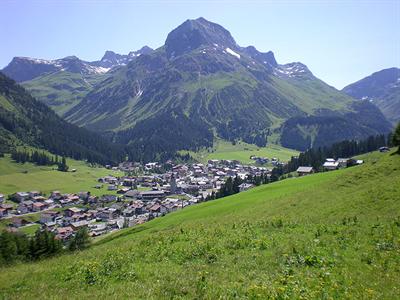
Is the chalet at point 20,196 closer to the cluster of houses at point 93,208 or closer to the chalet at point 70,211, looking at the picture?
the cluster of houses at point 93,208

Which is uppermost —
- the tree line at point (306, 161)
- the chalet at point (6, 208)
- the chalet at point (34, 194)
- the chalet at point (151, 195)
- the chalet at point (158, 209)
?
the tree line at point (306, 161)

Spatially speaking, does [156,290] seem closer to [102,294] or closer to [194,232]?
[102,294]

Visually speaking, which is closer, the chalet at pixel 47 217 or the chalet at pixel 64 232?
the chalet at pixel 64 232

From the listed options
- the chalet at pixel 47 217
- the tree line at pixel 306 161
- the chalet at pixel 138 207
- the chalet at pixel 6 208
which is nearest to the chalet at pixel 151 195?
the chalet at pixel 138 207

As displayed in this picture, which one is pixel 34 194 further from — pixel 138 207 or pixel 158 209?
pixel 158 209

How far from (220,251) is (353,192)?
2353cm

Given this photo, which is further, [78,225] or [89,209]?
[89,209]

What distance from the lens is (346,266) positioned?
17.4 metres

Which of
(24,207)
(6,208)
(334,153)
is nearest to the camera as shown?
(6,208)

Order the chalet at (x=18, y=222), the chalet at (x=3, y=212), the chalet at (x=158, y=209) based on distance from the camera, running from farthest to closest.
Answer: the chalet at (x=158, y=209)
the chalet at (x=3, y=212)
the chalet at (x=18, y=222)

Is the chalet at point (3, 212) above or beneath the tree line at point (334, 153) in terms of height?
beneath

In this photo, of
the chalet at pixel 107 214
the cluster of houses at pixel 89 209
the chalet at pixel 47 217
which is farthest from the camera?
the chalet at pixel 107 214

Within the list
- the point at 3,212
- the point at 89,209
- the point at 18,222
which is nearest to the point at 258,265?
the point at 18,222

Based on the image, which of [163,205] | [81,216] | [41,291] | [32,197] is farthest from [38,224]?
[41,291]
